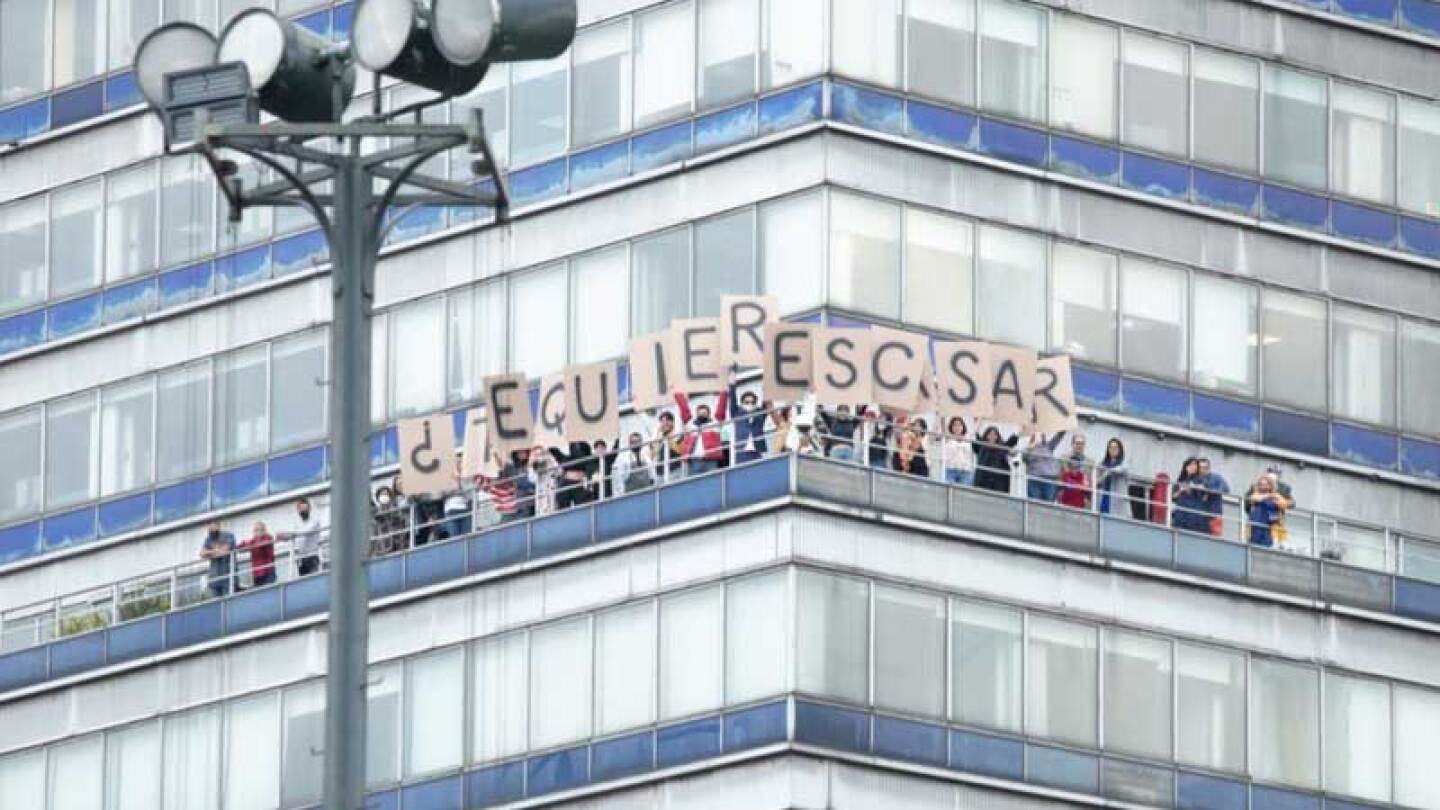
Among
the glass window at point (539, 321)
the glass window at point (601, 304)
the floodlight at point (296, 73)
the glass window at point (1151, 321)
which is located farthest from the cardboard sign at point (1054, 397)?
the floodlight at point (296, 73)

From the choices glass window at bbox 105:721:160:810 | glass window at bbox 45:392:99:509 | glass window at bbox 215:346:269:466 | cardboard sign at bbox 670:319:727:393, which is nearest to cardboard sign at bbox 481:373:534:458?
cardboard sign at bbox 670:319:727:393

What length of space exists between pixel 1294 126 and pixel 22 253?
74.1ft

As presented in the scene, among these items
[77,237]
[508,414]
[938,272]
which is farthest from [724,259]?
[77,237]

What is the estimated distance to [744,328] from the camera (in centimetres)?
7400

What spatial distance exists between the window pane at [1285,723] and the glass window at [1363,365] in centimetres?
622

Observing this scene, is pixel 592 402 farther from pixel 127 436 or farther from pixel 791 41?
pixel 127 436

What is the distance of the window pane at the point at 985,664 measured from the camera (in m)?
75.1

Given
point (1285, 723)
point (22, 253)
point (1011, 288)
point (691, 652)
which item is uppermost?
point (22, 253)

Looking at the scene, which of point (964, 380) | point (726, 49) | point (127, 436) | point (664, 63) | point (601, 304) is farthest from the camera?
point (127, 436)

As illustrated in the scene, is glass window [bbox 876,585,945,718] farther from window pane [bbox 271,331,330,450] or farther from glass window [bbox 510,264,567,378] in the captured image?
window pane [bbox 271,331,330,450]

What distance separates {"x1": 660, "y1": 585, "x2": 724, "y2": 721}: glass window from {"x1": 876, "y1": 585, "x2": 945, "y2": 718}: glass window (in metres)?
2.24

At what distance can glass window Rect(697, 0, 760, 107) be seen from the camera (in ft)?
258

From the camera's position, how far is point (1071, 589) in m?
76.8

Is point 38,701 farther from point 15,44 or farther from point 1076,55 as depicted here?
point 1076,55
